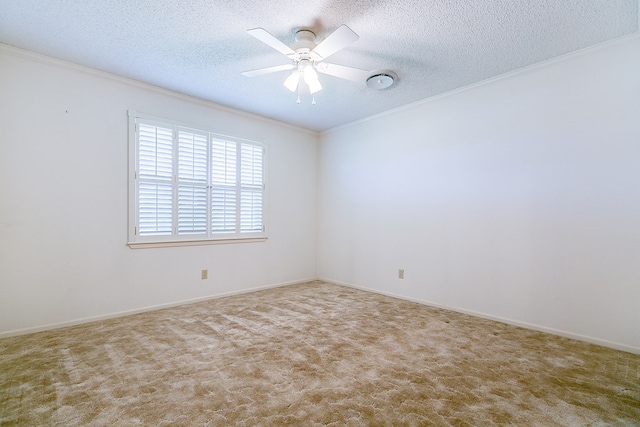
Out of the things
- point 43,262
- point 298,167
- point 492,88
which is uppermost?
point 492,88

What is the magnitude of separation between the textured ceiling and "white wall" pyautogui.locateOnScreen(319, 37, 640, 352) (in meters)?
0.40

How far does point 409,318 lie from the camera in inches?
124

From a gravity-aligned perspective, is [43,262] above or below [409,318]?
above

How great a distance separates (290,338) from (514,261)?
2.38m

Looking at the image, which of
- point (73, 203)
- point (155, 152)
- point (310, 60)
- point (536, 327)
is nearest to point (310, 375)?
point (536, 327)

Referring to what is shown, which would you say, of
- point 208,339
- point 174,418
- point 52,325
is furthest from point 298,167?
point 174,418

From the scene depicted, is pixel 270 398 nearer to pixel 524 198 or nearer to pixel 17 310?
pixel 17 310

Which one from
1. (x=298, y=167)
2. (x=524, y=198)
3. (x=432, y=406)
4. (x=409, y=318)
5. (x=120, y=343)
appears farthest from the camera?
(x=298, y=167)

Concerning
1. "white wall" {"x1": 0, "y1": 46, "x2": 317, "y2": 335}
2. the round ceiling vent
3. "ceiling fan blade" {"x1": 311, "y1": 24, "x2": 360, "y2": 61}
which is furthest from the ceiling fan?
"white wall" {"x1": 0, "y1": 46, "x2": 317, "y2": 335}

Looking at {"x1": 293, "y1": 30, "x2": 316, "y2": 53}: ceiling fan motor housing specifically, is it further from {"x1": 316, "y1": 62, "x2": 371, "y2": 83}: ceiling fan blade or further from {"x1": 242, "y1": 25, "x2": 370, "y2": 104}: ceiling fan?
{"x1": 316, "y1": 62, "x2": 371, "y2": 83}: ceiling fan blade

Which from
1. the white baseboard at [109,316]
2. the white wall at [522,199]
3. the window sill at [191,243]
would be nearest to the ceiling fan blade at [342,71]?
the white wall at [522,199]

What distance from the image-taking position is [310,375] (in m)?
1.99

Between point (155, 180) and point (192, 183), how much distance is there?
42 centimetres

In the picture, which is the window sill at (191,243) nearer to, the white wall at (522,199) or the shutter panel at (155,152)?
the shutter panel at (155,152)
